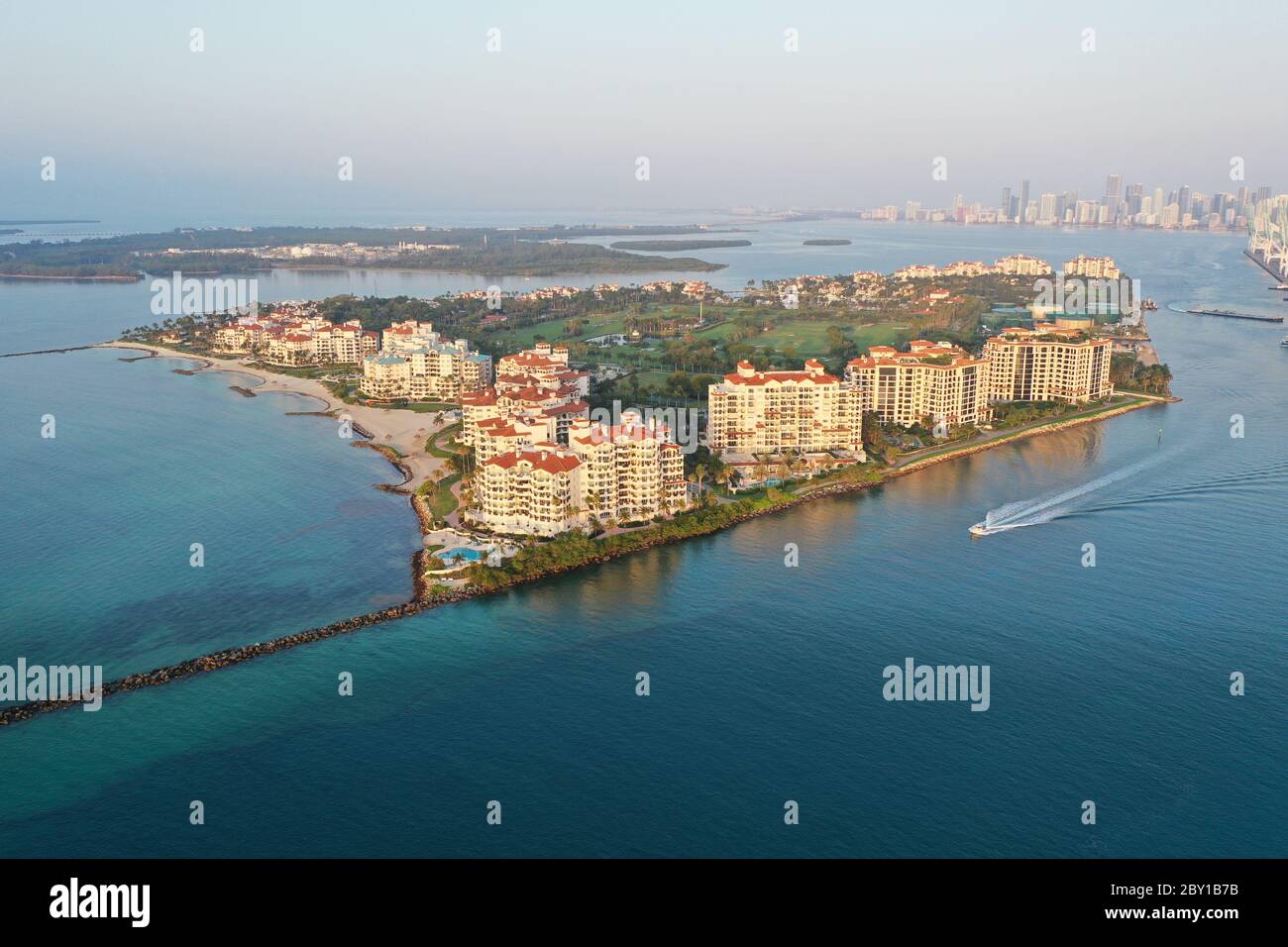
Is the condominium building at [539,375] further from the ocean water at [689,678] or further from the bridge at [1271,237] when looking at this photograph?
the bridge at [1271,237]

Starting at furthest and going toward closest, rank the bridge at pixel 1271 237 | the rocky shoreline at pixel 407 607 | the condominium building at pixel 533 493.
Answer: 1. the bridge at pixel 1271 237
2. the condominium building at pixel 533 493
3. the rocky shoreline at pixel 407 607

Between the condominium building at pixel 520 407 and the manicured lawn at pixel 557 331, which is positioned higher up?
the manicured lawn at pixel 557 331

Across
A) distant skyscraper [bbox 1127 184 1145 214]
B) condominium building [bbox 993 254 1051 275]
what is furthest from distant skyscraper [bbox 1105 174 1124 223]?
condominium building [bbox 993 254 1051 275]

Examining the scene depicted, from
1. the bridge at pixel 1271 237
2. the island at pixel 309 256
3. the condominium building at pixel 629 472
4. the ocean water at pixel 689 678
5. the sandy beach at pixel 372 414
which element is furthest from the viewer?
the island at pixel 309 256

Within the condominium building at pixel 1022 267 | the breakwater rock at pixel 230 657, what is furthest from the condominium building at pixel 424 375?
the condominium building at pixel 1022 267

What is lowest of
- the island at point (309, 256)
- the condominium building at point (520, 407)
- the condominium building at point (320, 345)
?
the condominium building at point (520, 407)

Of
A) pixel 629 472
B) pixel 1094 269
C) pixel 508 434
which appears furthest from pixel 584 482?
pixel 1094 269

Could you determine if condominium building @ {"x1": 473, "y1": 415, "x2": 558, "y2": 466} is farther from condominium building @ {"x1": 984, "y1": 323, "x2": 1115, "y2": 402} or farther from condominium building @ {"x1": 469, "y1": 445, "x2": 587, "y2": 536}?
condominium building @ {"x1": 984, "y1": 323, "x2": 1115, "y2": 402}
